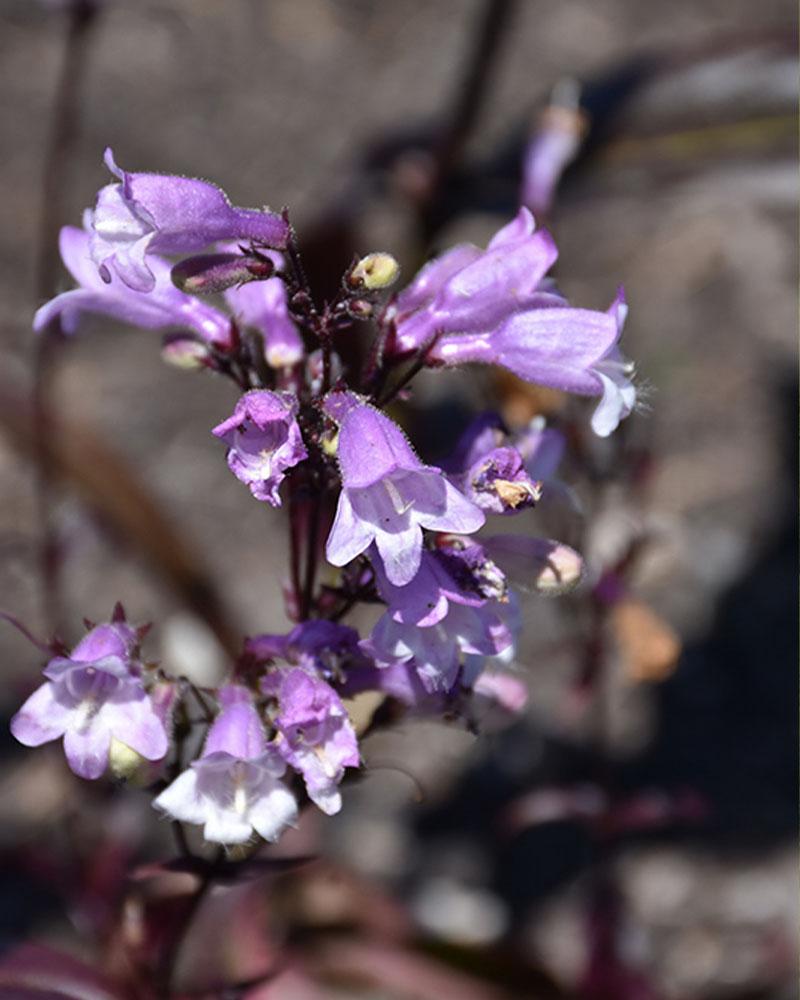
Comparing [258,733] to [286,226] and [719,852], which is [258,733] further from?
[719,852]

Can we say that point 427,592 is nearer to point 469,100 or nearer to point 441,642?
point 441,642

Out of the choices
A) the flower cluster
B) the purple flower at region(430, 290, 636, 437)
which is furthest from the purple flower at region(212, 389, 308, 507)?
the purple flower at region(430, 290, 636, 437)

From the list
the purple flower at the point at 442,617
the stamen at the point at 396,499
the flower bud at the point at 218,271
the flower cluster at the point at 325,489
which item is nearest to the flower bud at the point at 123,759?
the flower cluster at the point at 325,489

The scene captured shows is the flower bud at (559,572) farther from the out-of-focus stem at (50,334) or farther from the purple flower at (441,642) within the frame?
the out-of-focus stem at (50,334)

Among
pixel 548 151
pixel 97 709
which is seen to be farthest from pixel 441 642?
pixel 548 151

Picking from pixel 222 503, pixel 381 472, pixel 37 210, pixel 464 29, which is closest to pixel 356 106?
pixel 464 29

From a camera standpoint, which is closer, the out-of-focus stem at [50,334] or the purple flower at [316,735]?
the purple flower at [316,735]
